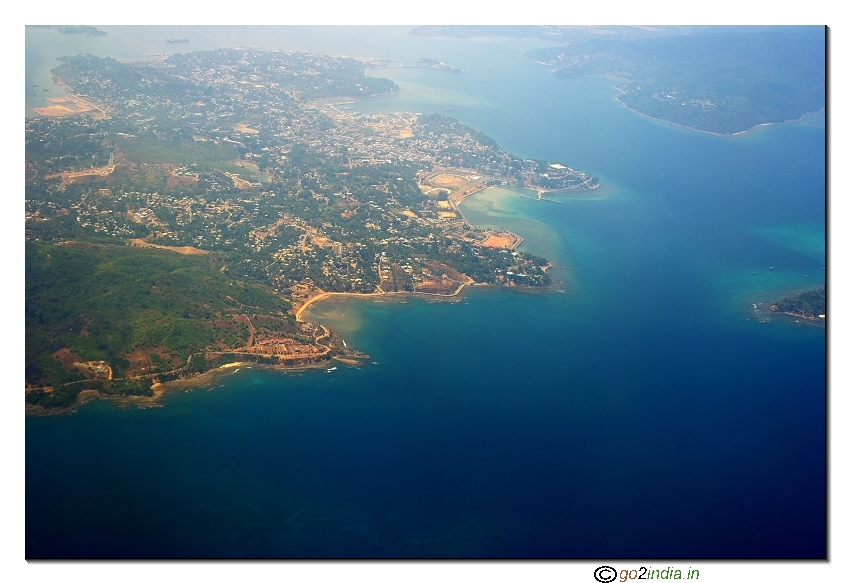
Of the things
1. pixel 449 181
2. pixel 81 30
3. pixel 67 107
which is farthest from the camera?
pixel 449 181

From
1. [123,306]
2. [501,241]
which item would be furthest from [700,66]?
[123,306]

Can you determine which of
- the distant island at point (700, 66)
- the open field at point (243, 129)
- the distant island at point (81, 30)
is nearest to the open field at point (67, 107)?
the distant island at point (81, 30)

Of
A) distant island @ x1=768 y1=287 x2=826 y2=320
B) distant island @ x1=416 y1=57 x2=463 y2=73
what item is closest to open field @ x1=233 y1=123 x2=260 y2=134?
distant island @ x1=416 y1=57 x2=463 y2=73

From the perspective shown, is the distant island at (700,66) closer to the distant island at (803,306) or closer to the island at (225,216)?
the island at (225,216)

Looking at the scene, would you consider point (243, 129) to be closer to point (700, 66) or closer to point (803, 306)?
point (803, 306)

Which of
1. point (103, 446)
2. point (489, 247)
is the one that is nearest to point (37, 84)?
point (489, 247)

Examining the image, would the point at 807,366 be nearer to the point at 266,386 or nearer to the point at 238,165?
the point at 266,386

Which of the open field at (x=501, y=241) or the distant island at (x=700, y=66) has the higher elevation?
the distant island at (x=700, y=66)
